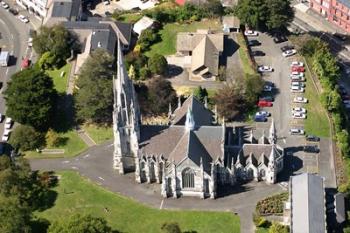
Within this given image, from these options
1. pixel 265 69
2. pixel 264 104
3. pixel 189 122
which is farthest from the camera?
pixel 265 69

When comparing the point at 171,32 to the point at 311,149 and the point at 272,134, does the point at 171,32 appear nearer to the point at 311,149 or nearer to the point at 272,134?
the point at 311,149

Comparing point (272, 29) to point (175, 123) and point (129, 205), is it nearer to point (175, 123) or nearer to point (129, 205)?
point (175, 123)

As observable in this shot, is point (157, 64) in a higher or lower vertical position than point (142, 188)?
higher

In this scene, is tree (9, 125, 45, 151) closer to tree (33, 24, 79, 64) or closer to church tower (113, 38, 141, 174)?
church tower (113, 38, 141, 174)

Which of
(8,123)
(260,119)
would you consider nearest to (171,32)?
(260,119)

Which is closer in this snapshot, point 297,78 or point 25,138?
point 25,138

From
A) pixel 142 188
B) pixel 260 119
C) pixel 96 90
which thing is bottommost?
pixel 142 188
